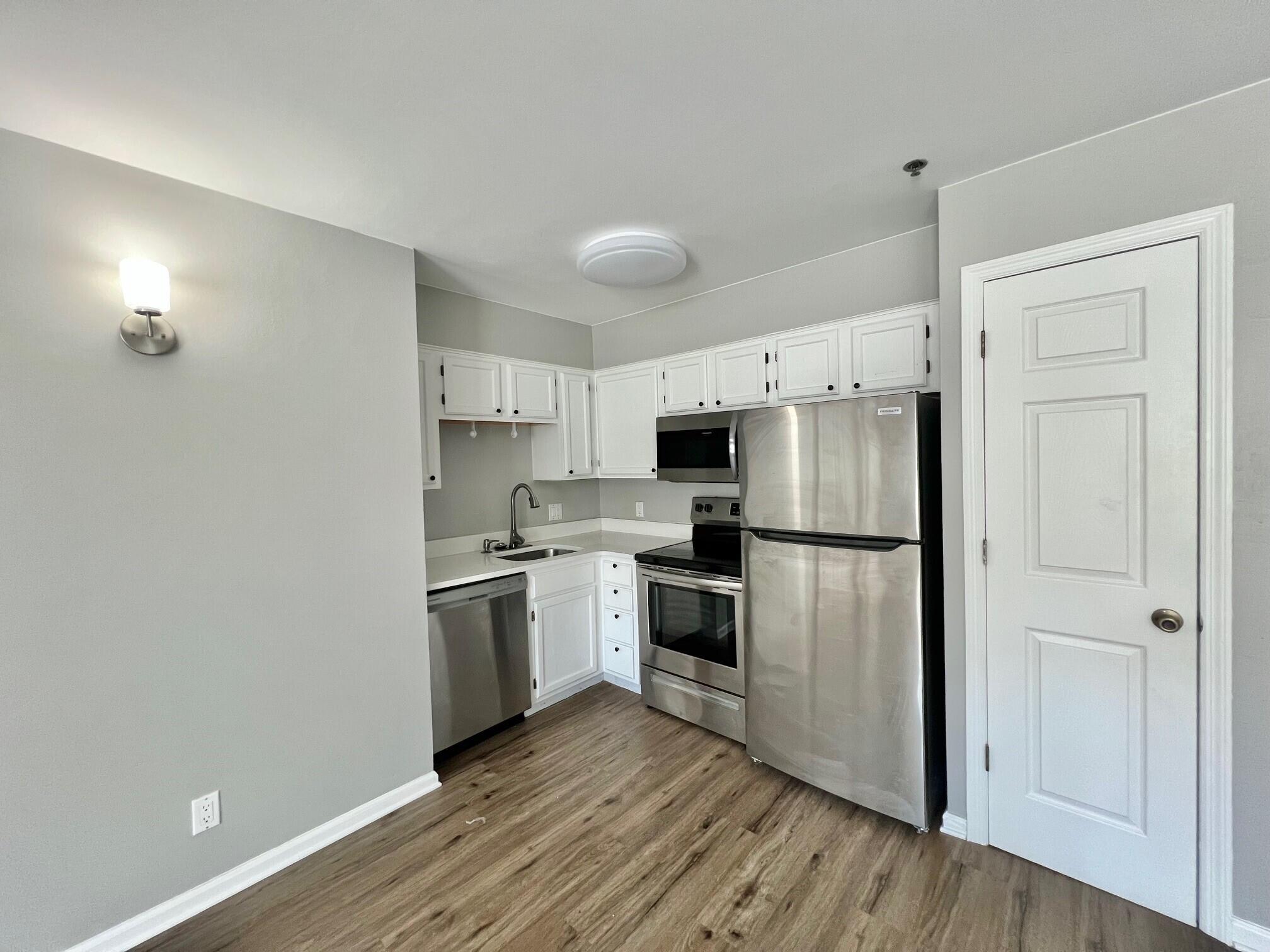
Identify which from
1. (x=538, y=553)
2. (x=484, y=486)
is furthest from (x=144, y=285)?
→ (x=538, y=553)

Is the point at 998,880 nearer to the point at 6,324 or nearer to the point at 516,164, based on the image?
the point at 516,164

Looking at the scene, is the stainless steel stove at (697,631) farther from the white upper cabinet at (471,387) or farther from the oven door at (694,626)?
the white upper cabinet at (471,387)

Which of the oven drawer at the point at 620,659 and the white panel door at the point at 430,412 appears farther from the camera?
the oven drawer at the point at 620,659

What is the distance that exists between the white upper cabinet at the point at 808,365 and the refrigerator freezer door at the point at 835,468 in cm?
50

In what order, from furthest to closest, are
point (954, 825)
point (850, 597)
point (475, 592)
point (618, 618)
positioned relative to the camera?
point (618, 618), point (475, 592), point (850, 597), point (954, 825)

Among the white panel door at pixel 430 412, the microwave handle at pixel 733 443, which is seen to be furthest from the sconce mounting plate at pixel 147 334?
the microwave handle at pixel 733 443

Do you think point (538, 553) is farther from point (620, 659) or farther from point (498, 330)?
point (498, 330)

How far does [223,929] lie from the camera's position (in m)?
1.76

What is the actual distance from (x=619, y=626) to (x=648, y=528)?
82 cm

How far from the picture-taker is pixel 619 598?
133 inches

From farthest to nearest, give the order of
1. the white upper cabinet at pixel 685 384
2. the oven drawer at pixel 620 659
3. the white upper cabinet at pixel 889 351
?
the oven drawer at pixel 620 659 < the white upper cabinet at pixel 685 384 < the white upper cabinet at pixel 889 351

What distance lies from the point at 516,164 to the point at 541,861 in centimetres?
259

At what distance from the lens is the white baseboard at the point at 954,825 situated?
207 cm

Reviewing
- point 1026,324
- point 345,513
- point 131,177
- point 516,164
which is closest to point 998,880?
point 1026,324
